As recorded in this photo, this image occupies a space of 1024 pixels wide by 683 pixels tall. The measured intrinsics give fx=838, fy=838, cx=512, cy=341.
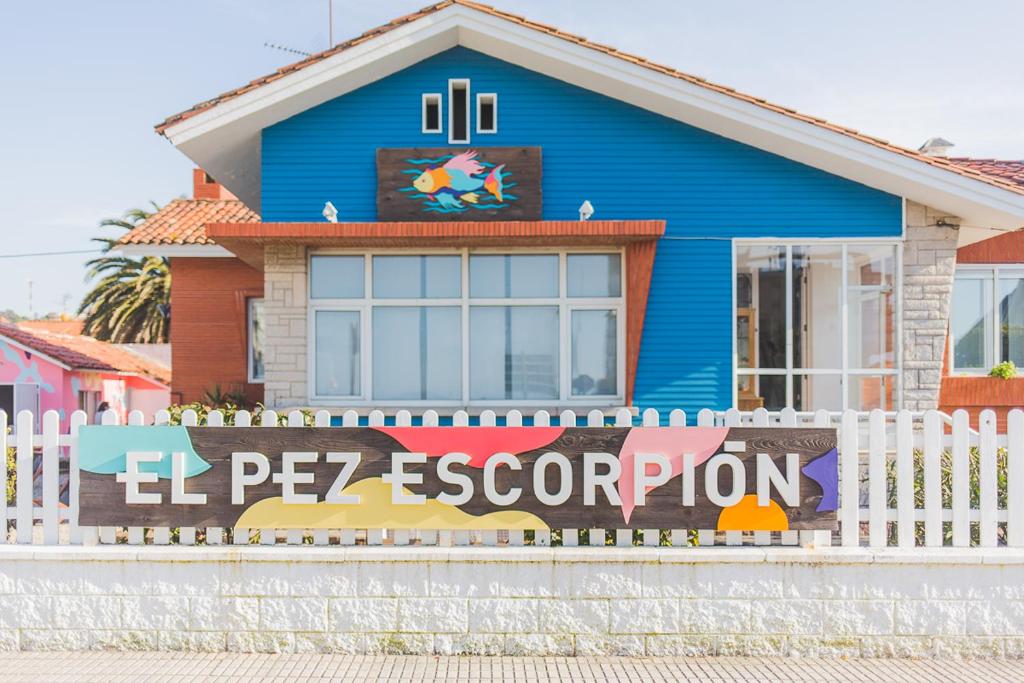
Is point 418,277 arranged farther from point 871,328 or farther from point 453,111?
point 871,328

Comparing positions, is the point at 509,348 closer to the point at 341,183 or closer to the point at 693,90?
the point at 341,183

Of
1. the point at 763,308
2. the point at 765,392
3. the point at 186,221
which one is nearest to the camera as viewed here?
the point at 765,392

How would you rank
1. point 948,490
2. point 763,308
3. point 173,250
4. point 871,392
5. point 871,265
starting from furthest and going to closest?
1. point 173,250
2. point 763,308
3. point 871,392
4. point 871,265
5. point 948,490

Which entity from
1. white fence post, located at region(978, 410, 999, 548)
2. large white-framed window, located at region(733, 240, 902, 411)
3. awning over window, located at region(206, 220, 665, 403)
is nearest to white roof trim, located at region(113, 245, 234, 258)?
awning over window, located at region(206, 220, 665, 403)

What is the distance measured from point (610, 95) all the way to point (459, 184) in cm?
219

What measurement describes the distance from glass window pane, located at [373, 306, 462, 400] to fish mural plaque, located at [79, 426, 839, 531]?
14.5 ft

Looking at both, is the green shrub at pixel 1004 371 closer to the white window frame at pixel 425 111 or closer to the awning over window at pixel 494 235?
the awning over window at pixel 494 235

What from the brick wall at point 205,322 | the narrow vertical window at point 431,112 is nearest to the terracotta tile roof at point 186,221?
the brick wall at point 205,322

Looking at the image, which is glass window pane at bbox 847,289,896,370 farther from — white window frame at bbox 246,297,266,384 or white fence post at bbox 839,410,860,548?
white window frame at bbox 246,297,266,384

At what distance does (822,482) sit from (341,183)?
273 inches

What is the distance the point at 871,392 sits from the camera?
10984mm

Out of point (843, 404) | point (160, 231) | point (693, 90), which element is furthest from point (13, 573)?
point (160, 231)

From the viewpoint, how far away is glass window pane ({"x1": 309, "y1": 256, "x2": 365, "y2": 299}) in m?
10.6

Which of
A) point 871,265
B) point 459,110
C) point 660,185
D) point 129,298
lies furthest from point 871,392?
point 129,298
